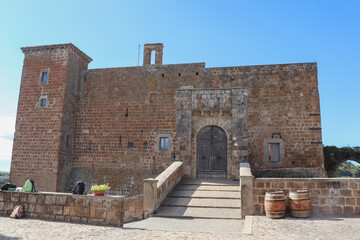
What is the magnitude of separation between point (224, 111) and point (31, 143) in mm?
12262

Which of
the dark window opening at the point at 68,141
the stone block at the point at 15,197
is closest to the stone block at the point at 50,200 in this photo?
the stone block at the point at 15,197

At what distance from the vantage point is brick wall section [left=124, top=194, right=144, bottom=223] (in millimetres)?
7445

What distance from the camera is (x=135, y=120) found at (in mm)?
16953

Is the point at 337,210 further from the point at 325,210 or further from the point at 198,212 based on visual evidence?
the point at 198,212

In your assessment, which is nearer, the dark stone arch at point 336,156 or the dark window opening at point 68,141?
the dark stone arch at point 336,156

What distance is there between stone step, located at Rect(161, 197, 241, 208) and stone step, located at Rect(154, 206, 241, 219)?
18cm

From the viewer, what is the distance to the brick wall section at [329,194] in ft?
23.8

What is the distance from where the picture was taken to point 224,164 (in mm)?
13883

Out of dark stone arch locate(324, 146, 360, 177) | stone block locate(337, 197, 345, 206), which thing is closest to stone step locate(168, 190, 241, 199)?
stone block locate(337, 197, 345, 206)

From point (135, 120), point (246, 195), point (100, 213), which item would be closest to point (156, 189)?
point (100, 213)

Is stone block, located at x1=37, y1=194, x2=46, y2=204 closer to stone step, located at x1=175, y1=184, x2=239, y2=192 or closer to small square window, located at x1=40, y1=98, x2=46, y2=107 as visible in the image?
stone step, located at x1=175, y1=184, x2=239, y2=192

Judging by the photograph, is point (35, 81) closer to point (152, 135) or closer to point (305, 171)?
point (152, 135)

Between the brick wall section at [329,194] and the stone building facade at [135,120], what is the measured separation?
642cm

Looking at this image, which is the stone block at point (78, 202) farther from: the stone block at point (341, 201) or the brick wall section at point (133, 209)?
the stone block at point (341, 201)
